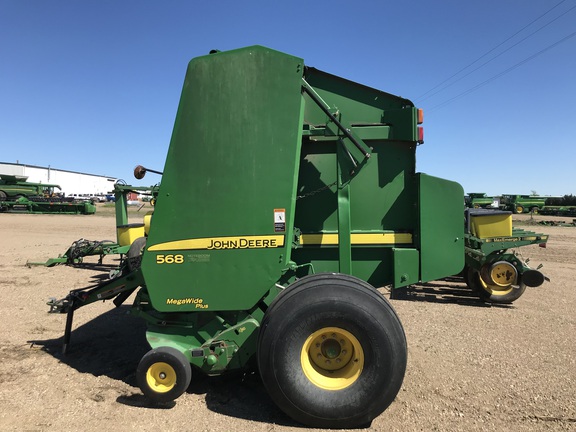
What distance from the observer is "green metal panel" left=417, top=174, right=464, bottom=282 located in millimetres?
3592

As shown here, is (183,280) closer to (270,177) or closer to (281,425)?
(270,177)

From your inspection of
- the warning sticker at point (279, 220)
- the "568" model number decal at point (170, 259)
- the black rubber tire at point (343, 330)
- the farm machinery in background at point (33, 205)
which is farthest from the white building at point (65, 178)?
the black rubber tire at point (343, 330)

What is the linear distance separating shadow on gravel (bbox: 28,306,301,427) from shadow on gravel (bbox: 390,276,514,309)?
384 centimetres

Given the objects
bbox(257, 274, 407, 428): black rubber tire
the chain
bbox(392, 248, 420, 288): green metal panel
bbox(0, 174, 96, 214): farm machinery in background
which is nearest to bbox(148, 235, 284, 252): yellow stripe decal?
bbox(257, 274, 407, 428): black rubber tire

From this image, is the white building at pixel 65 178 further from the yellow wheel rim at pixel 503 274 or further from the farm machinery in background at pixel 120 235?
the yellow wheel rim at pixel 503 274

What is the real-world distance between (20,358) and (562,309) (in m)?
7.74

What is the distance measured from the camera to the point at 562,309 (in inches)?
239

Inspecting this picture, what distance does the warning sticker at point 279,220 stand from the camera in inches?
120

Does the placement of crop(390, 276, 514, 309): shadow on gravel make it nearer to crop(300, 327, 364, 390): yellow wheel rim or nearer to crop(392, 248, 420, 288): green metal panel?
crop(392, 248, 420, 288): green metal panel

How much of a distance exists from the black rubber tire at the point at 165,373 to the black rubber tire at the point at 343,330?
70 cm

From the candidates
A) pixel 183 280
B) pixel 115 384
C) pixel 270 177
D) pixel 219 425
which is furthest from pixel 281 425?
pixel 270 177

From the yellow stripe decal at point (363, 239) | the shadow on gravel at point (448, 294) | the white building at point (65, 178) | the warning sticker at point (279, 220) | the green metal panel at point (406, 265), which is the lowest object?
the shadow on gravel at point (448, 294)

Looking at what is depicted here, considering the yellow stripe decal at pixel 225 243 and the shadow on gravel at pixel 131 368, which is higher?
the yellow stripe decal at pixel 225 243

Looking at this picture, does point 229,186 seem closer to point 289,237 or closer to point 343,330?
point 289,237
